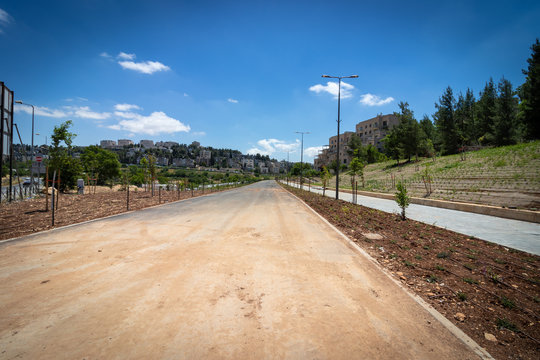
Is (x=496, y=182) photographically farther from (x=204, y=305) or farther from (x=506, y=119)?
(x=506, y=119)

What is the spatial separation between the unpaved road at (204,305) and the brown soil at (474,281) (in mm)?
502

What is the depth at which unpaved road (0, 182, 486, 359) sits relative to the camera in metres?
2.60

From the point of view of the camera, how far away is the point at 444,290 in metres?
4.15

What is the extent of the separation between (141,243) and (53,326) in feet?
12.4

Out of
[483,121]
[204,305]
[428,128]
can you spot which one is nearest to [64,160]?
[204,305]

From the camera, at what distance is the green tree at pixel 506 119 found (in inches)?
1490

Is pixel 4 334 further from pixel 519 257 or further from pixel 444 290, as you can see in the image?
pixel 519 257

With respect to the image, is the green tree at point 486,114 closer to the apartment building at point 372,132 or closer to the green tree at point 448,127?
the green tree at point 448,127

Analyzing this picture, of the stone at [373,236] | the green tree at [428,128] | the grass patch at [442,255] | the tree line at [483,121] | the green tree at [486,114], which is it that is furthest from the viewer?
the green tree at [428,128]

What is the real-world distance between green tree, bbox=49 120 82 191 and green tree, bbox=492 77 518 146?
58976 mm

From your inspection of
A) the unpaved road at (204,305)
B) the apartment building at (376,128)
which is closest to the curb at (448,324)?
the unpaved road at (204,305)

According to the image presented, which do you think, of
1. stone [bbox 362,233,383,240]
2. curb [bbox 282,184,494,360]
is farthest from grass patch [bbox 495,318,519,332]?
stone [bbox 362,233,383,240]

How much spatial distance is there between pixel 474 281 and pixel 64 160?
97.4ft

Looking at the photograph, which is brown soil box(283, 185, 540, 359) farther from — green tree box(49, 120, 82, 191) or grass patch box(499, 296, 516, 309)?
green tree box(49, 120, 82, 191)
